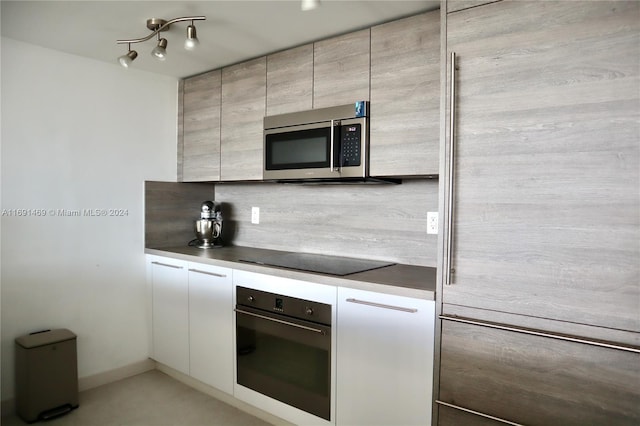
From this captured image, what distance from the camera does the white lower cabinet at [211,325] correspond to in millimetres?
2514

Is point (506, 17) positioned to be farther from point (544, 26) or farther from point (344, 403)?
point (344, 403)

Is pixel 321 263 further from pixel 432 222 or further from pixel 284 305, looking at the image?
pixel 432 222

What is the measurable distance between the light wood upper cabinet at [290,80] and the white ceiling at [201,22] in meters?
0.06

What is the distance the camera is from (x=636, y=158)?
1.33 metres

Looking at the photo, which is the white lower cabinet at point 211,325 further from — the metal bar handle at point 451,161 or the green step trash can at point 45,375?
the metal bar handle at point 451,161

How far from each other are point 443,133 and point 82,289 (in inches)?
97.1

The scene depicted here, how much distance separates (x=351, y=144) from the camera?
2.24 metres

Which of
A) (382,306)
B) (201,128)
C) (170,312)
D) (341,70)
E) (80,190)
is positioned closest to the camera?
(382,306)

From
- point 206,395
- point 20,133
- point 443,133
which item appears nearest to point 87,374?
point 206,395

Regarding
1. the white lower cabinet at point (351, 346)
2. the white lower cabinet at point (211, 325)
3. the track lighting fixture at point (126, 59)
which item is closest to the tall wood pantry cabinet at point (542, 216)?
the white lower cabinet at point (351, 346)

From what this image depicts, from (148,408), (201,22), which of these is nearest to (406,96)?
(201,22)

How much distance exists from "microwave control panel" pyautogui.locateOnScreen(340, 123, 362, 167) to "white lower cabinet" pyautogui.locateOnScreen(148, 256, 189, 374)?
1299 mm

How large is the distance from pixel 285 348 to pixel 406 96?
1.41 m

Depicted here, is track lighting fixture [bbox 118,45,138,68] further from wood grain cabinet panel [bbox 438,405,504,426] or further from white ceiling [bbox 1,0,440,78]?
wood grain cabinet panel [bbox 438,405,504,426]
